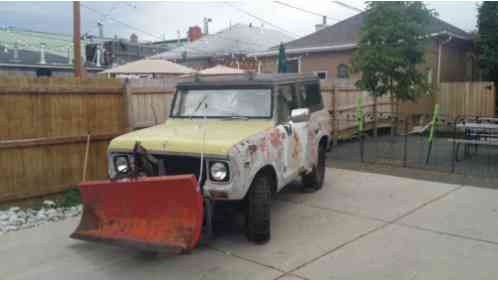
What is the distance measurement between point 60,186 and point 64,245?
6.50ft

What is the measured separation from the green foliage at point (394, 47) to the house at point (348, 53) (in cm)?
581

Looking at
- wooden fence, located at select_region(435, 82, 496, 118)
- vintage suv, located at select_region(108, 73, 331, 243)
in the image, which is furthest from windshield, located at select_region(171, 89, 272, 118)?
wooden fence, located at select_region(435, 82, 496, 118)

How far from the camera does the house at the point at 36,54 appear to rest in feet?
67.3

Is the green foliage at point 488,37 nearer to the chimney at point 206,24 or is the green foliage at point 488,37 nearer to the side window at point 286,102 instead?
the side window at point 286,102

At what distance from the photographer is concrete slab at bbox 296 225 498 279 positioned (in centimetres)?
430

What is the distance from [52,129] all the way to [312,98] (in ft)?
13.5

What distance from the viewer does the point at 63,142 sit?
7.02 m

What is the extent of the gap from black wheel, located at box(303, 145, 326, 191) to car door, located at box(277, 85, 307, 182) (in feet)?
3.02

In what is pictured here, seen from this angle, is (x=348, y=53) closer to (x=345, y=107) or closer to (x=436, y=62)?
(x=436, y=62)

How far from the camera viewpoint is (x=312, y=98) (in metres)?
7.37

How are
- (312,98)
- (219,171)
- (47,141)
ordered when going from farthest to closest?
(312,98) < (47,141) < (219,171)

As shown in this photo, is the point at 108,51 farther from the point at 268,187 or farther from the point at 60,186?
the point at 268,187

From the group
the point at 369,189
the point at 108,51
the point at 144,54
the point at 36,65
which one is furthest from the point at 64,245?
the point at 144,54

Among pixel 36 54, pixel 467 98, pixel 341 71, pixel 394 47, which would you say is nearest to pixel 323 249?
pixel 394 47
